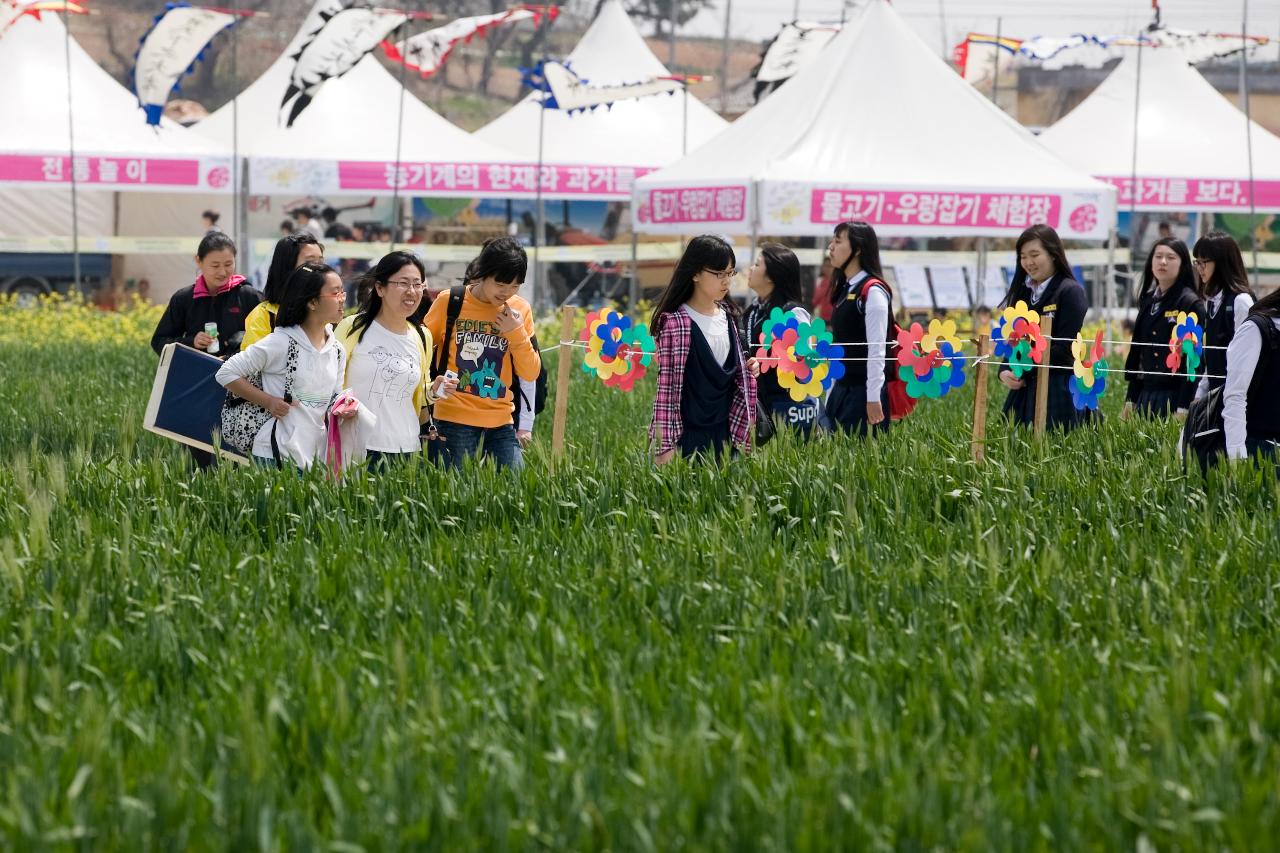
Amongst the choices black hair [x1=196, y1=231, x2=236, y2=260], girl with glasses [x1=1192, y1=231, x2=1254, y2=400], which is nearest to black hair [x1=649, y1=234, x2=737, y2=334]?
black hair [x1=196, y1=231, x2=236, y2=260]

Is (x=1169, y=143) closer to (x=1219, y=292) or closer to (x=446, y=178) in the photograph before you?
(x=446, y=178)

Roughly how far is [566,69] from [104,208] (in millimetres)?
7772

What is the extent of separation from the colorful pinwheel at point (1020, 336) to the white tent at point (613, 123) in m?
14.5

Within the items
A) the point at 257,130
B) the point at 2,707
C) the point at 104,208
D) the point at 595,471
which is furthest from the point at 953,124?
the point at 2,707

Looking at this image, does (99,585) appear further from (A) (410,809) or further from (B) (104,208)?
(B) (104,208)

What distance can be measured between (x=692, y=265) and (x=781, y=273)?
3.03 ft

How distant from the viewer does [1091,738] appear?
3.12 metres

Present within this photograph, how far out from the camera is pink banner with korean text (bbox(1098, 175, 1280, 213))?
20062 mm

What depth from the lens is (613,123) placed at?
23047 mm

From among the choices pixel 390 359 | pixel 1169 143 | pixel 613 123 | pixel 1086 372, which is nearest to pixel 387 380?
pixel 390 359

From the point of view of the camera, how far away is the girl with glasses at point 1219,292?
298 inches

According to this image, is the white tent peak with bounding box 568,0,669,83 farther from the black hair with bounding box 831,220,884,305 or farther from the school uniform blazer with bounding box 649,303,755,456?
the school uniform blazer with bounding box 649,303,755,456

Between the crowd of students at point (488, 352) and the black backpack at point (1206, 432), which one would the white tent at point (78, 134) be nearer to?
the crowd of students at point (488, 352)

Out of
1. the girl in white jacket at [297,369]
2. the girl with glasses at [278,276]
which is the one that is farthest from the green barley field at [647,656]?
the girl with glasses at [278,276]
